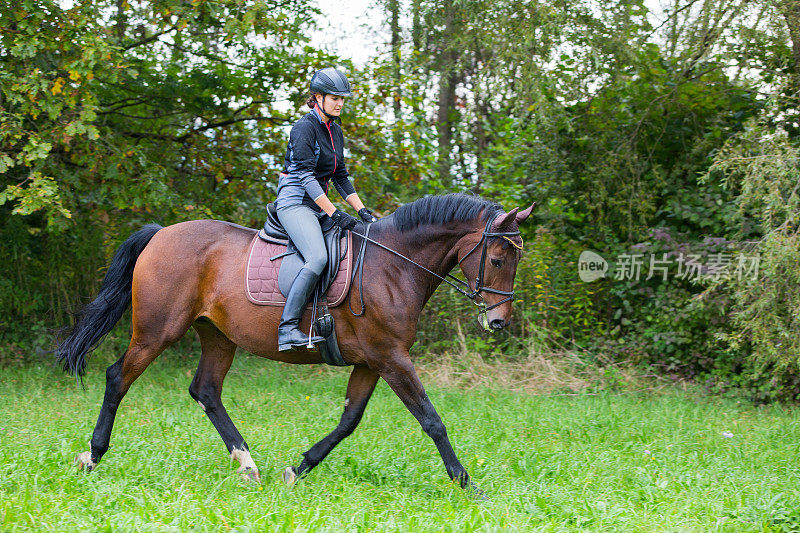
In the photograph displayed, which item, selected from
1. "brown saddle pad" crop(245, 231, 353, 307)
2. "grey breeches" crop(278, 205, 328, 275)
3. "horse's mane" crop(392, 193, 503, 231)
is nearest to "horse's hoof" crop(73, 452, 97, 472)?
"brown saddle pad" crop(245, 231, 353, 307)

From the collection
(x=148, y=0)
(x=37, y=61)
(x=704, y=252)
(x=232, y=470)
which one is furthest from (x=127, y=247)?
(x=704, y=252)

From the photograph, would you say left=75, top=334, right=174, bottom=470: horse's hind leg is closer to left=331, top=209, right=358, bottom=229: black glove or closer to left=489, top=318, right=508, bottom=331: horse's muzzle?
left=331, top=209, right=358, bottom=229: black glove

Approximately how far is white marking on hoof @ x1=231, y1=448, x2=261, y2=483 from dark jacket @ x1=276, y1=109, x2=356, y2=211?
1828 mm

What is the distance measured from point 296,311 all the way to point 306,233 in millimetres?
549

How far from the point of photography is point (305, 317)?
4668 mm

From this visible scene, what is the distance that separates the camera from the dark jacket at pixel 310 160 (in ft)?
15.4

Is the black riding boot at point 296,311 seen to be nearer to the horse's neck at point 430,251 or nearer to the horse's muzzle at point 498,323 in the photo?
the horse's neck at point 430,251

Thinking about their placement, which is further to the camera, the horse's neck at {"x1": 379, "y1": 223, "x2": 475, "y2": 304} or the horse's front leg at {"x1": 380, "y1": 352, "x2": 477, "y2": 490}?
the horse's neck at {"x1": 379, "y1": 223, "x2": 475, "y2": 304}

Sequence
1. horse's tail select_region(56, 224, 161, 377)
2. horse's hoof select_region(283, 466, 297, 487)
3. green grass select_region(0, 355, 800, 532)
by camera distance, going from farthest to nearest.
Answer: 1. horse's tail select_region(56, 224, 161, 377)
2. horse's hoof select_region(283, 466, 297, 487)
3. green grass select_region(0, 355, 800, 532)

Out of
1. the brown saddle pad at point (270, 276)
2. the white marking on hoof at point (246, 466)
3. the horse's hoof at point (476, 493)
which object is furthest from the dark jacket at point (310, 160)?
the horse's hoof at point (476, 493)

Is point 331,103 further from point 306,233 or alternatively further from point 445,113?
point 445,113

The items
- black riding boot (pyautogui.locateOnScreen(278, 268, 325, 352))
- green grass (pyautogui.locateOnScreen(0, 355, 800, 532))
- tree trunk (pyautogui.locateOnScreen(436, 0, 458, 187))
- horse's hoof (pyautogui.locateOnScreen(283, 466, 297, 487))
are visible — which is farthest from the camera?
tree trunk (pyautogui.locateOnScreen(436, 0, 458, 187))

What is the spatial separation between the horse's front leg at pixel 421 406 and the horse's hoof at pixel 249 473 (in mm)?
1159

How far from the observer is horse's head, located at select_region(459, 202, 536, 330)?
430 centimetres
